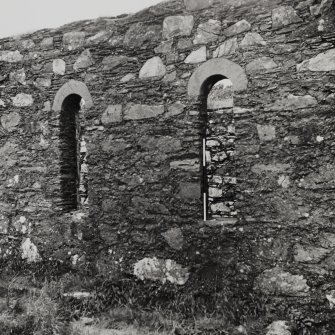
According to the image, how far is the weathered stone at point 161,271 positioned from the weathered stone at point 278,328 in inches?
39.6

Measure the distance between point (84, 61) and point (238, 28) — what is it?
2.04 m

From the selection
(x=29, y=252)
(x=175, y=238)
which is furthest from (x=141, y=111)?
(x=29, y=252)

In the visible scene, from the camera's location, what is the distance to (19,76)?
5910 millimetres

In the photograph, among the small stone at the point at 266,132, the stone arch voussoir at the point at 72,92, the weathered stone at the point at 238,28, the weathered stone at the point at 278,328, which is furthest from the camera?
the stone arch voussoir at the point at 72,92

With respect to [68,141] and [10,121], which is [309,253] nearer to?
[68,141]

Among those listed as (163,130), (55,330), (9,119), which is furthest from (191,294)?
(9,119)

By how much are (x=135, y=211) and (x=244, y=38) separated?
228 cm

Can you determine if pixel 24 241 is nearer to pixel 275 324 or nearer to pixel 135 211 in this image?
pixel 135 211

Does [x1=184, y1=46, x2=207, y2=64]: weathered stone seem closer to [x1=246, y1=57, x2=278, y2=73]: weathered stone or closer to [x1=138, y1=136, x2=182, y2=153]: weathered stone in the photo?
[x1=246, y1=57, x2=278, y2=73]: weathered stone

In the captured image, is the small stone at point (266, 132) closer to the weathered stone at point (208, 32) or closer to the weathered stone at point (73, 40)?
the weathered stone at point (208, 32)

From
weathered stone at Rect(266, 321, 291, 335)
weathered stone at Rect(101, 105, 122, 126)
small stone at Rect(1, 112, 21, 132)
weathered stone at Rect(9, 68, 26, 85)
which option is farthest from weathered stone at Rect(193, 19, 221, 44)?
weathered stone at Rect(266, 321, 291, 335)

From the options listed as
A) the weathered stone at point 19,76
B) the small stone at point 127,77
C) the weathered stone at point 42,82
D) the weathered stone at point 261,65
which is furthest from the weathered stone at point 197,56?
the weathered stone at point 19,76

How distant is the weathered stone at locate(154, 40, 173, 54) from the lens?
4.84 m

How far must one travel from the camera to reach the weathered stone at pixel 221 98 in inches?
292
